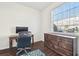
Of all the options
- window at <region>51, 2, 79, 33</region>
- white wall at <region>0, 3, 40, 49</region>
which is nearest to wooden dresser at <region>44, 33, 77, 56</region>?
window at <region>51, 2, 79, 33</region>

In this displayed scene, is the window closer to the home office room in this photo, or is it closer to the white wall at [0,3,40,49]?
the home office room

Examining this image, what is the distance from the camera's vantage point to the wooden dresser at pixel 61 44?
1.84 meters

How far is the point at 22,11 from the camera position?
5.59 ft

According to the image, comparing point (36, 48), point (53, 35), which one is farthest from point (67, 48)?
point (36, 48)

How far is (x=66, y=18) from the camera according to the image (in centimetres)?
181

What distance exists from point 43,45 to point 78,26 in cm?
81

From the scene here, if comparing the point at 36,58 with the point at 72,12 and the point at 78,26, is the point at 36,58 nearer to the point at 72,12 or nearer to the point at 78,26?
the point at 78,26

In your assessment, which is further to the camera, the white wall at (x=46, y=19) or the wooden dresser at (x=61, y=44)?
the wooden dresser at (x=61, y=44)

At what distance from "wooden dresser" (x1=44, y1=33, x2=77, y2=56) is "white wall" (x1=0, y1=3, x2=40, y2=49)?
0.31 m

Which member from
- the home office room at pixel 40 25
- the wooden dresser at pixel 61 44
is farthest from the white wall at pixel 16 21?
the wooden dresser at pixel 61 44

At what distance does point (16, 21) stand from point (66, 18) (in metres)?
1.01

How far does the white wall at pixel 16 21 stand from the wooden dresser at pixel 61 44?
0.31 metres

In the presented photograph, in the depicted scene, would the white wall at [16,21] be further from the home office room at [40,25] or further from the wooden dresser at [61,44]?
the wooden dresser at [61,44]

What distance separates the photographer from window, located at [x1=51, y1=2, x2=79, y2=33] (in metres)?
1.73
